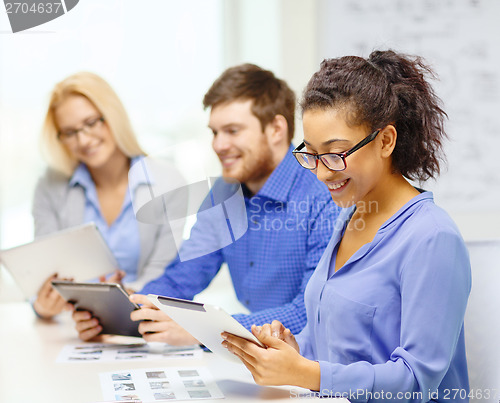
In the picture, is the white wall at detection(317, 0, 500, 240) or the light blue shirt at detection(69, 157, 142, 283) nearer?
the light blue shirt at detection(69, 157, 142, 283)

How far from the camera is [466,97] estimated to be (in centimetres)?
296

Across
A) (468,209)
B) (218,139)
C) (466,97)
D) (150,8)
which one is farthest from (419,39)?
(218,139)

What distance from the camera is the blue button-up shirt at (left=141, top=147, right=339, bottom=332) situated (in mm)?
1628

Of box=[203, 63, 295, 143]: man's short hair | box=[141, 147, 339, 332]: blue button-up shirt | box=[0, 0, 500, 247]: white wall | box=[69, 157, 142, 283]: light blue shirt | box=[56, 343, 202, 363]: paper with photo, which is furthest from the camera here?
box=[0, 0, 500, 247]: white wall

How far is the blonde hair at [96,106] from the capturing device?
2232 millimetres

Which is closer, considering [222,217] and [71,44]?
[222,217]

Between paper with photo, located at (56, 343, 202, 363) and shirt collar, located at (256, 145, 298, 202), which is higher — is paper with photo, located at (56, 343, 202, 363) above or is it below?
below

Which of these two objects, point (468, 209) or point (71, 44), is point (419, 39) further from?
point (71, 44)

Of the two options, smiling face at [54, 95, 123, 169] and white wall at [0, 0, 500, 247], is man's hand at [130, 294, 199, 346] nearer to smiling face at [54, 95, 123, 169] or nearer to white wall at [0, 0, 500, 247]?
smiling face at [54, 95, 123, 169]

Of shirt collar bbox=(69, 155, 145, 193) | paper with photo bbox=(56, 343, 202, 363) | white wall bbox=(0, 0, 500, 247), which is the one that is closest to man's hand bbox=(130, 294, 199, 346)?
paper with photo bbox=(56, 343, 202, 363)

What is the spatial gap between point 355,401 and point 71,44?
2.40 meters

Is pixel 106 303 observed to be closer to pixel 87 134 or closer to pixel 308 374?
pixel 308 374

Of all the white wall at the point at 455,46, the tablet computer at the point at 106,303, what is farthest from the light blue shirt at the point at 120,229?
the white wall at the point at 455,46

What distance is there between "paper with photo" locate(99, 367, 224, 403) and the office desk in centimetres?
2
